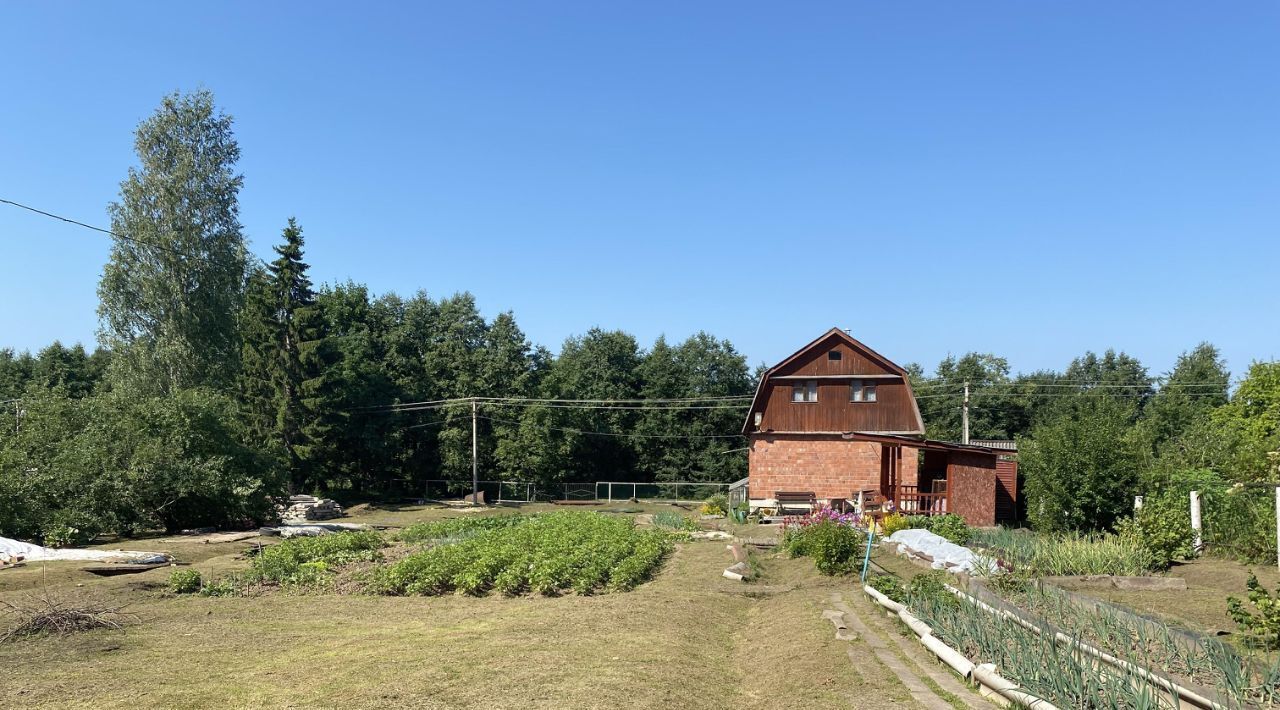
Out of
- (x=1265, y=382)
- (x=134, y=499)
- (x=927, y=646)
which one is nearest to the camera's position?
(x=927, y=646)

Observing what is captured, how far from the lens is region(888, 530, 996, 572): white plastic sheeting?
12875 mm

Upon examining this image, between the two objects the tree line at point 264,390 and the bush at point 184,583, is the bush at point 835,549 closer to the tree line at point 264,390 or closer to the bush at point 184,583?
the bush at point 184,583

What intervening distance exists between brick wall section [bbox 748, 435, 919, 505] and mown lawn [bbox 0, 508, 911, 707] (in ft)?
63.5

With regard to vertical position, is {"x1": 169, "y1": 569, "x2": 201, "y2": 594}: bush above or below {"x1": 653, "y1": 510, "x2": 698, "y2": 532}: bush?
above

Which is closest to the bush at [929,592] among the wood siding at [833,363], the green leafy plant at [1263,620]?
the green leafy plant at [1263,620]

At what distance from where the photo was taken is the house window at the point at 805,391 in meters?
34.2

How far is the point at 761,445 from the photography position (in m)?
34.2

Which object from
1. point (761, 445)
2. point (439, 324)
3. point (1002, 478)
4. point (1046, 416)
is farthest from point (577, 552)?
point (1046, 416)

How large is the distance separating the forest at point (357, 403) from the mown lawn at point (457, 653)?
1106cm

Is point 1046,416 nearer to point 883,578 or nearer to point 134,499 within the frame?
point 883,578

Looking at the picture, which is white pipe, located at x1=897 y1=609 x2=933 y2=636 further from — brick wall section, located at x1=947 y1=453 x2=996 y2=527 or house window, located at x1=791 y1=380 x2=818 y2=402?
house window, located at x1=791 y1=380 x2=818 y2=402

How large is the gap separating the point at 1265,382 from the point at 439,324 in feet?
153

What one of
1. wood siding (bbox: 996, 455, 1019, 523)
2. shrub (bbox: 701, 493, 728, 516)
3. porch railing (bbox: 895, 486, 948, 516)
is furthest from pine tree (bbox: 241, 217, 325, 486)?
wood siding (bbox: 996, 455, 1019, 523)

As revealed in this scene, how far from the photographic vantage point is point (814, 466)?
33469 millimetres
